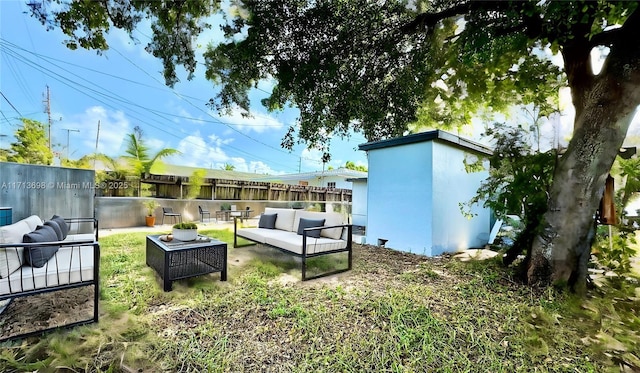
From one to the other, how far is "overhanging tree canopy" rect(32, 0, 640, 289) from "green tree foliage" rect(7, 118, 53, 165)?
826 cm

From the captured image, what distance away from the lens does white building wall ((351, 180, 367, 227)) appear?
1088 centimetres

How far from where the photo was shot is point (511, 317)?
306 centimetres

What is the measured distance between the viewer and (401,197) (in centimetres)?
659

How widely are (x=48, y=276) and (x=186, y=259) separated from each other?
145 cm

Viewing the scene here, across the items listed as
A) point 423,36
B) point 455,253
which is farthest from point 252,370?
point 423,36

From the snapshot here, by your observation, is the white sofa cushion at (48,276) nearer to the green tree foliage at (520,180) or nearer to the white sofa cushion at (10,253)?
the white sofa cushion at (10,253)

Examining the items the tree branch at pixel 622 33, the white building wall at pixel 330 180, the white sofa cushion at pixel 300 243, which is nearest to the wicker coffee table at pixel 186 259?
the white sofa cushion at pixel 300 243

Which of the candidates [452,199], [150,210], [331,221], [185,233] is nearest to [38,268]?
[185,233]

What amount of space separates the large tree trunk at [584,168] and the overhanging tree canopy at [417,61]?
0.01 metres

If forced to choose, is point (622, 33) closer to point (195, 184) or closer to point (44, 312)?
point (44, 312)

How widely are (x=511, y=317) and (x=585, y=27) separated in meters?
4.06

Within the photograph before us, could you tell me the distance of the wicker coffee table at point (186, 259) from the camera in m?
3.64

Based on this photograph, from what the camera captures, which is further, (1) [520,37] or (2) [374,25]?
(2) [374,25]

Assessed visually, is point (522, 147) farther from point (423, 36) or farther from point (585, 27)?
point (423, 36)
